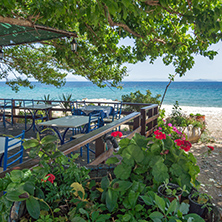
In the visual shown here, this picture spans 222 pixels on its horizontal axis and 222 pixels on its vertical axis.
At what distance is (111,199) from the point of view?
29.7 inches

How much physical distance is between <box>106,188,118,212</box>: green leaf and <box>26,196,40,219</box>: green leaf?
0.79 feet

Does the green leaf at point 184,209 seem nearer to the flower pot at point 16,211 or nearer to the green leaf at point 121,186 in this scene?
the green leaf at point 121,186

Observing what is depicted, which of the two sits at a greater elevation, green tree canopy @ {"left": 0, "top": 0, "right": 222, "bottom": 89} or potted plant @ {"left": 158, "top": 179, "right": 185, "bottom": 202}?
green tree canopy @ {"left": 0, "top": 0, "right": 222, "bottom": 89}

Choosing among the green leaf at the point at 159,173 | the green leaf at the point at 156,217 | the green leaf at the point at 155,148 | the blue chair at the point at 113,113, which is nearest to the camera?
the green leaf at the point at 156,217

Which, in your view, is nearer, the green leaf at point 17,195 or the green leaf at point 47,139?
the green leaf at point 17,195

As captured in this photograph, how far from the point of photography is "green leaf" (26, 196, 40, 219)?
0.64 m

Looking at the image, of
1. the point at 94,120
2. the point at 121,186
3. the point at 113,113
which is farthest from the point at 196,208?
the point at 113,113

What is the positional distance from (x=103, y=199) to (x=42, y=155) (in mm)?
332

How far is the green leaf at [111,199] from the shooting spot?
0.74 m

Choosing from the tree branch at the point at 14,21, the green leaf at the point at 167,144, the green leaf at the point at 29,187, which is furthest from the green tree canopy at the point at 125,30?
the green leaf at the point at 29,187

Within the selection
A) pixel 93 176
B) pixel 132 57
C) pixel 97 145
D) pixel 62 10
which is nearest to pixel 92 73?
pixel 132 57

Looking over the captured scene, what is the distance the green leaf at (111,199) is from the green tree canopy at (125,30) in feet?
5.69

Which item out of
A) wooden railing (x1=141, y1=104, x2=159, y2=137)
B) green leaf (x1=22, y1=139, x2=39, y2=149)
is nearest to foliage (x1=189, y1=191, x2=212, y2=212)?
green leaf (x1=22, y1=139, x2=39, y2=149)

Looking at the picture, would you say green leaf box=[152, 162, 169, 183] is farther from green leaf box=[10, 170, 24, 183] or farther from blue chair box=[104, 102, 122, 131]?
blue chair box=[104, 102, 122, 131]
